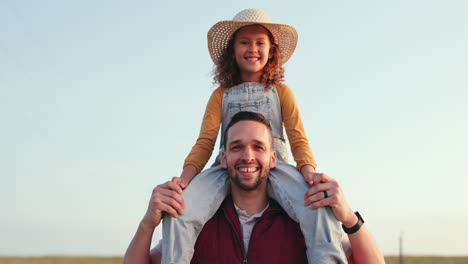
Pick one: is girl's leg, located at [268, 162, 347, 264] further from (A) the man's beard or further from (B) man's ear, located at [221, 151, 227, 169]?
(B) man's ear, located at [221, 151, 227, 169]

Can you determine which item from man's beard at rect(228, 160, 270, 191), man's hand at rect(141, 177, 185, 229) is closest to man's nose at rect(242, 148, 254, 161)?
man's beard at rect(228, 160, 270, 191)

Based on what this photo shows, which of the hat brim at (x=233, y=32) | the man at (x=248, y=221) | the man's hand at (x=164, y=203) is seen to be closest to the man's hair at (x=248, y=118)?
the man at (x=248, y=221)

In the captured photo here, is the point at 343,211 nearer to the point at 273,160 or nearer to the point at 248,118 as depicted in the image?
the point at 273,160

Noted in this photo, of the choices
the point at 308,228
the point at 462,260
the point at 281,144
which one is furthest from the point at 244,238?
the point at 462,260

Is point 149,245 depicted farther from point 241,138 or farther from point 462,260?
point 462,260

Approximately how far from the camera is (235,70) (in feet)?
22.2

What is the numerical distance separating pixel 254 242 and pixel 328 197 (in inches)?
36.5

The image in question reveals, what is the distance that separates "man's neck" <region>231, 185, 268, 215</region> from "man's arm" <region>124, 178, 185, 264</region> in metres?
0.70

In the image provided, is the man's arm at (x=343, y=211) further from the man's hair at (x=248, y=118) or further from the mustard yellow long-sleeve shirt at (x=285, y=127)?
the man's hair at (x=248, y=118)

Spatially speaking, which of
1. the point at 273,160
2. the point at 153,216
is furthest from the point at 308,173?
the point at 153,216

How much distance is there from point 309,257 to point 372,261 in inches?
32.3

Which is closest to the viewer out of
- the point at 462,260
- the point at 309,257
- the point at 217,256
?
the point at 309,257

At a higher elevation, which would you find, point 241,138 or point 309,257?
point 241,138

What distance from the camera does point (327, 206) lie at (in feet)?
17.8
